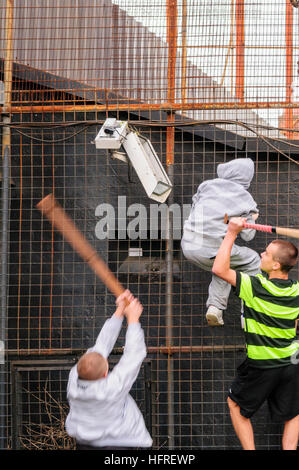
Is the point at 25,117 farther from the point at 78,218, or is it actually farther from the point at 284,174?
the point at 284,174

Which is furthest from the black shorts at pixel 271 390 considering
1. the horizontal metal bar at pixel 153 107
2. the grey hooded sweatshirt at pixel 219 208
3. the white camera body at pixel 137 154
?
the horizontal metal bar at pixel 153 107

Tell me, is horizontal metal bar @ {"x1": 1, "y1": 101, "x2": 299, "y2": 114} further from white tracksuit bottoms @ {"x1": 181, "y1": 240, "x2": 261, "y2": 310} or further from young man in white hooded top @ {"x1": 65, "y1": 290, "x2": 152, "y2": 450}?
young man in white hooded top @ {"x1": 65, "y1": 290, "x2": 152, "y2": 450}

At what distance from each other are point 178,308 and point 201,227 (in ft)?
3.71

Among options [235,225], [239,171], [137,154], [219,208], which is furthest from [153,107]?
[235,225]

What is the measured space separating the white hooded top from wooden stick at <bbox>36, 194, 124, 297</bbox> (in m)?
1.72

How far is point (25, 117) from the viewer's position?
6.55m

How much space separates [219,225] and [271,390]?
4.77 feet

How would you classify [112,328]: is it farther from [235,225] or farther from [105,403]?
[235,225]

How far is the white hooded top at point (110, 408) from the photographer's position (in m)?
4.23

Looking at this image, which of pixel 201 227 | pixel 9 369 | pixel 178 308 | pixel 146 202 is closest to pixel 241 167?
pixel 201 227

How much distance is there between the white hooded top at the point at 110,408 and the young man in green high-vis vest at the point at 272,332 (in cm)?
103

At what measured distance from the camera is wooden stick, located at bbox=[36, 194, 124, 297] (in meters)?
6.16

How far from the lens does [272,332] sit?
5.05 metres

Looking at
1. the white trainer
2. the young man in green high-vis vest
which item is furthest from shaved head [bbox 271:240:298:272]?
the white trainer
